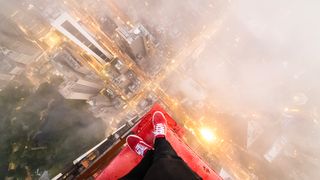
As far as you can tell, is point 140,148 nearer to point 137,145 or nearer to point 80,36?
point 137,145

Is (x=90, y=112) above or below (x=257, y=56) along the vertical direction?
above

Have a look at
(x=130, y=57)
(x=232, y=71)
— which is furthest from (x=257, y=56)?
(x=130, y=57)

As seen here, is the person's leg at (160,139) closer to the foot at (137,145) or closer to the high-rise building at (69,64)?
the foot at (137,145)

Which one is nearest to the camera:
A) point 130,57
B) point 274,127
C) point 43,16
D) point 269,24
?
point 43,16

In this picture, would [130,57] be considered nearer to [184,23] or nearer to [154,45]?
[154,45]

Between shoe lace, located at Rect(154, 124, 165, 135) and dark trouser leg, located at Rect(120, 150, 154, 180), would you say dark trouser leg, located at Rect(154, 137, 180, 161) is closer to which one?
dark trouser leg, located at Rect(120, 150, 154, 180)

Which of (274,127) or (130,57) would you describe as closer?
(130,57)

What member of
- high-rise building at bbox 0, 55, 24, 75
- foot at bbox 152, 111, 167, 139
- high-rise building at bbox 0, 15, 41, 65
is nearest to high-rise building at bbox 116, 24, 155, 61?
high-rise building at bbox 0, 15, 41, 65
